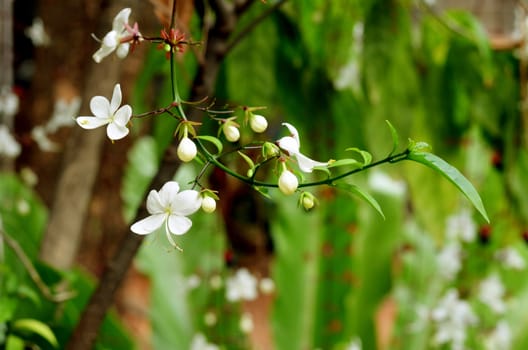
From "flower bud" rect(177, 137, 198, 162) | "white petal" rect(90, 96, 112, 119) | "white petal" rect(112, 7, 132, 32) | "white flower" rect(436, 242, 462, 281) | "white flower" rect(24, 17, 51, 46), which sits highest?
"white flower" rect(24, 17, 51, 46)

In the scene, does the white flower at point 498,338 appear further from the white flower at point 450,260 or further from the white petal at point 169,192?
the white petal at point 169,192

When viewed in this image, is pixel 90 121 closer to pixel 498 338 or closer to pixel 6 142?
pixel 6 142

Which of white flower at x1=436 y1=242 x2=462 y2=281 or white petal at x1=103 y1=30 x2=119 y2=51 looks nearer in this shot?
white petal at x1=103 y1=30 x2=119 y2=51

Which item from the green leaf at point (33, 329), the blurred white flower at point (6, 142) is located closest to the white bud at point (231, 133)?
the green leaf at point (33, 329)

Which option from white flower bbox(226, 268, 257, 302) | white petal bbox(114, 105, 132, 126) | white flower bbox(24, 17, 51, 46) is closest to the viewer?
white petal bbox(114, 105, 132, 126)

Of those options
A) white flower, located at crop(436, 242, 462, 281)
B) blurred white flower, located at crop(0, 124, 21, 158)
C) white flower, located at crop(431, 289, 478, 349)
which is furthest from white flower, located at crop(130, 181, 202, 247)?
white flower, located at crop(436, 242, 462, 281)

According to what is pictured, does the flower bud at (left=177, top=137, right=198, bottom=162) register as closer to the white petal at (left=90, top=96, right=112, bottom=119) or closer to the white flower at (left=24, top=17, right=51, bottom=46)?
the white petal at (left=90, top=96, right=112, bottom=119)

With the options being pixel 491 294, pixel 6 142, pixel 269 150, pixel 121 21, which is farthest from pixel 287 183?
pixel 491 294
